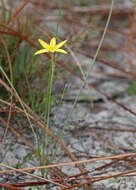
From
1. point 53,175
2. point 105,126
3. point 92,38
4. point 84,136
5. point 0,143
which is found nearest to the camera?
point 53,175

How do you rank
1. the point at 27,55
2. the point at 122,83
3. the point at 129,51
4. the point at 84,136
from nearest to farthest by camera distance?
1. the point at 84,136
2. the point at 27,55
3. the point at 122,83
4. the point at 129,51

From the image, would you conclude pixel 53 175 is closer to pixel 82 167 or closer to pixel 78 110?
pixel 82 167

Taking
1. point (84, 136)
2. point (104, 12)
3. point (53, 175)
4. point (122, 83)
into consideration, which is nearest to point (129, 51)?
point (122, 83)

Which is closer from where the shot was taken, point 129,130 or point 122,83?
point 129,130

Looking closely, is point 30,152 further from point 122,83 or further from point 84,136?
point 122,83

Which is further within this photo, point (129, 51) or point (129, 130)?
point (129, 51)

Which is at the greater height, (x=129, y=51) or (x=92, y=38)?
(x=92, y=38)

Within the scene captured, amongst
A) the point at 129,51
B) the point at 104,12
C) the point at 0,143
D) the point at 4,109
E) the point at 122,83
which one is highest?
the point at 104,12

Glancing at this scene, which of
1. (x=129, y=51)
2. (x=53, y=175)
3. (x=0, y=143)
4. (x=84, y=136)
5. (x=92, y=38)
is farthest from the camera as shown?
(x=92, y=38)

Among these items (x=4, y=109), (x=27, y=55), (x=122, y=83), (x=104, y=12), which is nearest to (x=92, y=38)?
(x=104, y=12)
